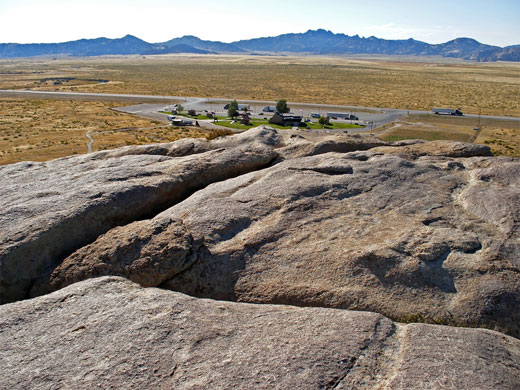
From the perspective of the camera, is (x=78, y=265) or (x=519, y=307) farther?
(x=78, y=265)

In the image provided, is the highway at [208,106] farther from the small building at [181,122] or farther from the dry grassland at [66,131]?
the dry grassland at [66,131]

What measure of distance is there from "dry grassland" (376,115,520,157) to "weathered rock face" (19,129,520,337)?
58012mm

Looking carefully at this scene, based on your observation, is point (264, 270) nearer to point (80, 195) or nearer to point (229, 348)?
point (229, 348)

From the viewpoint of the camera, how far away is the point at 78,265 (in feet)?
35.2

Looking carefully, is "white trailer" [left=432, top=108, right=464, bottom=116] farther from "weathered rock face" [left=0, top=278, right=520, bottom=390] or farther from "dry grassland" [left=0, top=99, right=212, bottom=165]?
"weathered rock face" [left=0, top=278, right=520, bottom=390]

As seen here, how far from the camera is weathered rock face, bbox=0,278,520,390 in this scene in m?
6.55

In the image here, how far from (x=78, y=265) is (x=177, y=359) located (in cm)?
519

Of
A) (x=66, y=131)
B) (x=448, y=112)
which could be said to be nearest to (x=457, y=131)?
(x=448, y=112)

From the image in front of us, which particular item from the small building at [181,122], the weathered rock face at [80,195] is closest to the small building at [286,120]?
the small building at [181,122]

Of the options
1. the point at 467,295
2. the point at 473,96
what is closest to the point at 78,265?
the point at 467,295

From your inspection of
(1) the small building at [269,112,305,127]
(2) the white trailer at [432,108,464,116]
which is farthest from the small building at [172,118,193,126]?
(2) the white trailer at [432,108,464,116]

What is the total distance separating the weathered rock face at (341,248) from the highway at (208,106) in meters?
70.3

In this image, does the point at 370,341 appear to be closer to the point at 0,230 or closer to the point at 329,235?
the point at 329,235

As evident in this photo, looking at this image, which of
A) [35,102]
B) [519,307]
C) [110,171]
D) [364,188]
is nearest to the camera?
[519,307]
